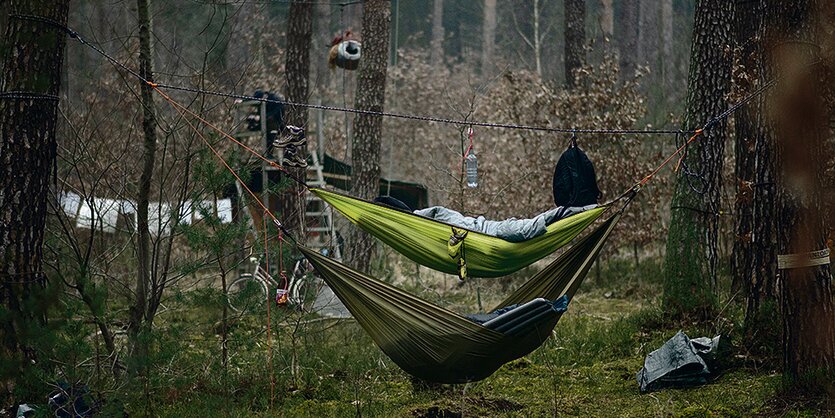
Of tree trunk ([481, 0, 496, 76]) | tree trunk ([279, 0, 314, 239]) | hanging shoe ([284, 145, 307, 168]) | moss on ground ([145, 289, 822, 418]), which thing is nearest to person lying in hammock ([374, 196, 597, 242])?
hanging shoe ([284, 145, 307, 168])

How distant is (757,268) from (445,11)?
21.1 metres

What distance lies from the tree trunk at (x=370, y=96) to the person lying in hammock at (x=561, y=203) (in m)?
3.08

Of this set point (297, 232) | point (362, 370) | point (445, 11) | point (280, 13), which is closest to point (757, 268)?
point (362, 370)

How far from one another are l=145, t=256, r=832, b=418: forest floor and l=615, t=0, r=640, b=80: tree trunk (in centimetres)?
810

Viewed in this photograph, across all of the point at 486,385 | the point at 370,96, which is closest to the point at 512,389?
the point at 486,385

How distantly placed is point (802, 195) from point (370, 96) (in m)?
4.46

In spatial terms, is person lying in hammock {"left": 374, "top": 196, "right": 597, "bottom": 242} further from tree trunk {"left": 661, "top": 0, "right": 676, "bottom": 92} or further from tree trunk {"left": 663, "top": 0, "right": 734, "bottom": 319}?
tree trunk {"left": 661, "top": 0, "right": 676, "bottom": 92}

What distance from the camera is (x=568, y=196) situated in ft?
16.1

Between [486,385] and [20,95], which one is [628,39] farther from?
[20,95]

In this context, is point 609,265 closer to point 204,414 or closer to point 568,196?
point 568,196

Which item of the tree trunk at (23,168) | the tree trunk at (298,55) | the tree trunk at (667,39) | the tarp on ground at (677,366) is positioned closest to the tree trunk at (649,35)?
the tree trunk at (667,39)

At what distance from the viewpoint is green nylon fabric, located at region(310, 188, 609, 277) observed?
4695 millimetres

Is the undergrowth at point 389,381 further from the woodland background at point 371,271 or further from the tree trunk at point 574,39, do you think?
the tree trunk at point 574,39

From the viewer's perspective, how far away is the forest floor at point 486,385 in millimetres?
4586
